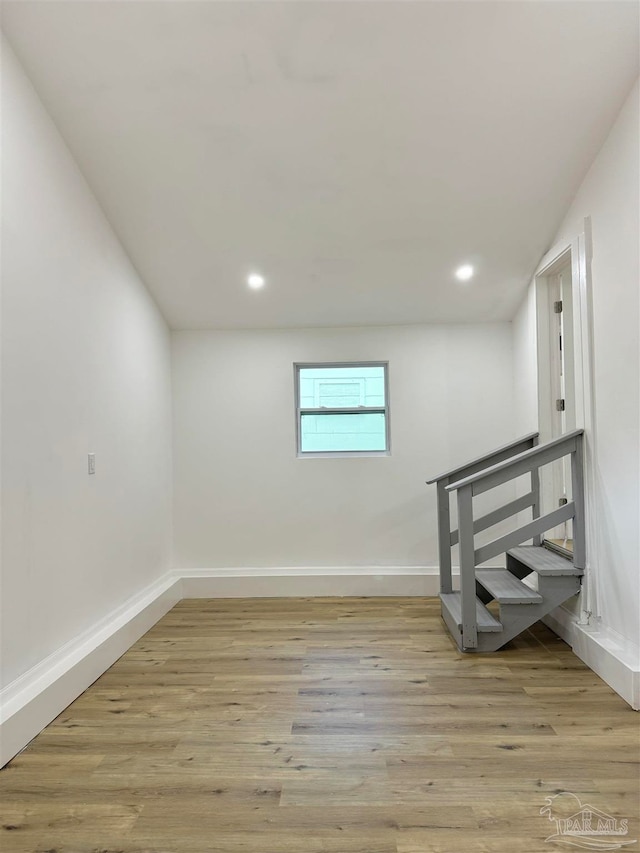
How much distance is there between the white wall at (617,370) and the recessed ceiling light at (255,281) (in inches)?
82.2

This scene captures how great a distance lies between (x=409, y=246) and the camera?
3598 mm

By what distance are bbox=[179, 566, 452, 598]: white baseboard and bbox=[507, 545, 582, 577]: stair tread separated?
34.7 inches

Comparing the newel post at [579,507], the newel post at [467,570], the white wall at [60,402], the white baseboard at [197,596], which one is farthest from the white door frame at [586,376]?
the white wall at [60,402]

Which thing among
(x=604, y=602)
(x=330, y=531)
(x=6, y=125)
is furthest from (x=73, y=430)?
(x=604, y=602)

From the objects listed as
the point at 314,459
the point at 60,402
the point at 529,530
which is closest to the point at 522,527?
the point at 529,530

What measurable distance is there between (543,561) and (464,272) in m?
2.04

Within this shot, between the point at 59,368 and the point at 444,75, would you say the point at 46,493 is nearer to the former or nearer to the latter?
the point at 59,368

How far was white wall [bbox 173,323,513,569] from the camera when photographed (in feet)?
14.5

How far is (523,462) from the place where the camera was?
3.11 m

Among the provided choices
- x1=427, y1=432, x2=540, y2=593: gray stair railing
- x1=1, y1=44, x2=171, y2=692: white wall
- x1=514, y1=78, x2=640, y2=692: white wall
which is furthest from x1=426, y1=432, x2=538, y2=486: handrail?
x1=1, y1=44, x2=171, y2=692: white wall

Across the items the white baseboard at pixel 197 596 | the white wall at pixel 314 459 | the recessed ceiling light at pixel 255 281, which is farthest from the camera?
the white wall at pixel 314 459

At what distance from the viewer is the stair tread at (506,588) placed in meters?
2.98

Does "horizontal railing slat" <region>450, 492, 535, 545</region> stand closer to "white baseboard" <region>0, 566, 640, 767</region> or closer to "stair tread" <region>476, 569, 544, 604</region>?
"stair tread" <region>476, 569, 544, 604</region>

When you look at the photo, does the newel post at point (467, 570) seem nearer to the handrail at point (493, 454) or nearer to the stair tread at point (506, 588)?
the stair tread at point (506, 588)
